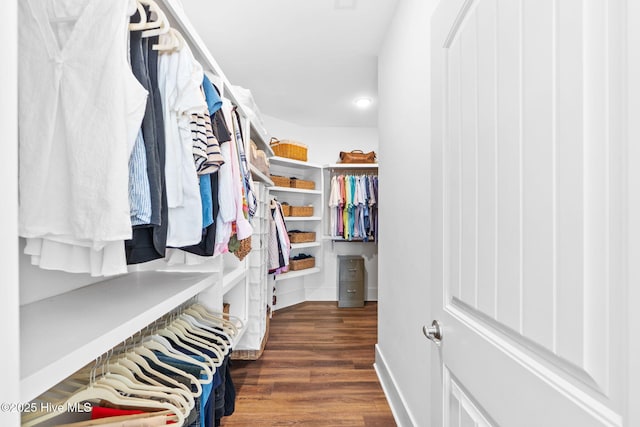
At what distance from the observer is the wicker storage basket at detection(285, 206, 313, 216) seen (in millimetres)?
3977

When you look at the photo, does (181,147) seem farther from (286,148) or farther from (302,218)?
(302,218)

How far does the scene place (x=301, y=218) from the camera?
A: 13.3 feet

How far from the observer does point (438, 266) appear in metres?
0.93

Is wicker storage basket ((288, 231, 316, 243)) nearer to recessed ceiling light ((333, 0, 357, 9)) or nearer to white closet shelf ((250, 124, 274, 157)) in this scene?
white closet shelf ((250, 124, 274, 157))

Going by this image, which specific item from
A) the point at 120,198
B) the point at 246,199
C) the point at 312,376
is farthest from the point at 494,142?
the point at 312,376

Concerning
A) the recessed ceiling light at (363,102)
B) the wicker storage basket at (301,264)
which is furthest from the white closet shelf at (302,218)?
the recessed ceiling light at (363,102)

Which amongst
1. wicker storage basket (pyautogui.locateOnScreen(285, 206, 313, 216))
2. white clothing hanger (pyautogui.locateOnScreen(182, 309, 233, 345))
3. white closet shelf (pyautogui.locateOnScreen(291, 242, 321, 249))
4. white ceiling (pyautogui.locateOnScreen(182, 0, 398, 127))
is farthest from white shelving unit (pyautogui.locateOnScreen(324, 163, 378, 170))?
white clothing hanger (pyautogui.locateOnScreen(182, 309, 233, 345))

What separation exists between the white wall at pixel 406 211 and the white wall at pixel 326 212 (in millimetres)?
2105

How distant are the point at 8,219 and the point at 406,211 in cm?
160

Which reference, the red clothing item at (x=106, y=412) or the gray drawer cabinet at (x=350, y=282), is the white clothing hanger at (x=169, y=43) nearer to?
the red clothing item at (x=106, y=412)

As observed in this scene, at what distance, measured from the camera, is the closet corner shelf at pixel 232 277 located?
1807mm

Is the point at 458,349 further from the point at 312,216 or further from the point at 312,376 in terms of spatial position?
the point at 312,216

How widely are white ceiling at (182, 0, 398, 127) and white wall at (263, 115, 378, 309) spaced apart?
913 mm

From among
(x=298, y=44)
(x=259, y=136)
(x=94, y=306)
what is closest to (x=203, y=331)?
(x=94, y=306)
